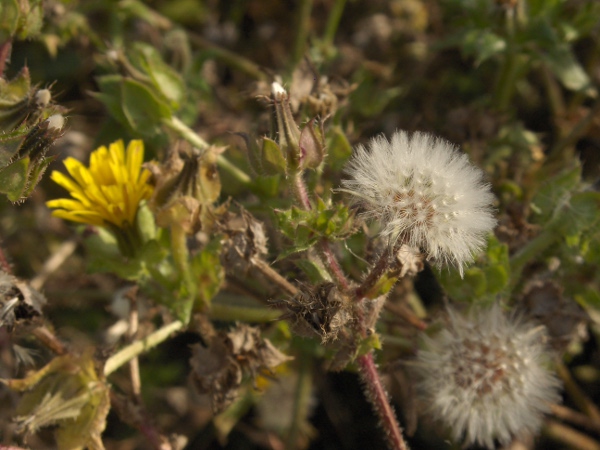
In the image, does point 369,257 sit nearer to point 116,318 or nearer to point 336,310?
point 336,310

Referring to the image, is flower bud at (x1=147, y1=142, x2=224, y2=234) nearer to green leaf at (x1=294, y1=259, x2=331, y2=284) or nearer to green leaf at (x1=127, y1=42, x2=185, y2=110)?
green leaf at (x1=294, y1=259, x2=331, y2=284)

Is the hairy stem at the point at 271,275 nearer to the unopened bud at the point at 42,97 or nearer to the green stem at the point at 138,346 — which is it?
the green stem at the point at 138,346

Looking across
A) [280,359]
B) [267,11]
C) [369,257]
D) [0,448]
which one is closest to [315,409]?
[280,359]

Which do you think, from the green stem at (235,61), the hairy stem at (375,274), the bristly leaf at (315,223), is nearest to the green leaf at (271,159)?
the bristly leaf at (315,223)

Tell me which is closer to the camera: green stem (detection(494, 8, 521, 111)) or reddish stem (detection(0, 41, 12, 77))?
reddish stem (detection(0, 41, 12, 77))

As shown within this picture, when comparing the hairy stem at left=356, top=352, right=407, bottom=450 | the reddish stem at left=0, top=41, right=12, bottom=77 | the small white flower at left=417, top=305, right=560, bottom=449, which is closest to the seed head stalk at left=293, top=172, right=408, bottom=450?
the hairy stem at left=356, top=352, right=407, bottom=450
